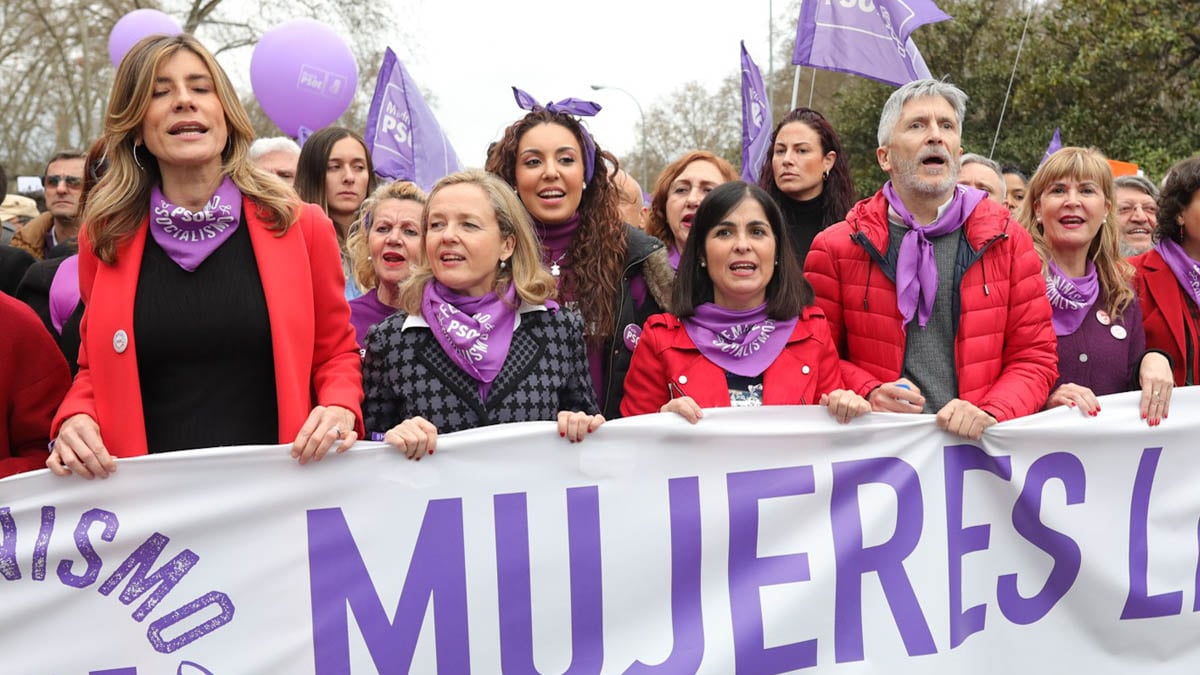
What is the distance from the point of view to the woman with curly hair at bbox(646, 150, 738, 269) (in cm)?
467

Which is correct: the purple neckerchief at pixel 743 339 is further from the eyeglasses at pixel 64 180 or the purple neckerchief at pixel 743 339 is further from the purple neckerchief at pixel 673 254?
the eyeglasses at pixel 64 180

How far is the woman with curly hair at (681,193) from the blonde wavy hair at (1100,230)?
122 centimetres

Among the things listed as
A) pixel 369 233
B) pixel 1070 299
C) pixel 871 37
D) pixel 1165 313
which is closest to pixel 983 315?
pixel 1070 299

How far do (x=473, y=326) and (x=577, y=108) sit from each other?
1.19 metres

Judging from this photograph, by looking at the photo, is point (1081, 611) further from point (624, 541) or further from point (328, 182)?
point (328, 182)

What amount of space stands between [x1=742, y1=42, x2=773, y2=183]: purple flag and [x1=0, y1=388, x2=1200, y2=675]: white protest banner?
381 centimetres

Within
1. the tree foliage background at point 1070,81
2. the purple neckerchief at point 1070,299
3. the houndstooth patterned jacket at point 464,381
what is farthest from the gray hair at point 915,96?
the tree foliage background at point 1070,81

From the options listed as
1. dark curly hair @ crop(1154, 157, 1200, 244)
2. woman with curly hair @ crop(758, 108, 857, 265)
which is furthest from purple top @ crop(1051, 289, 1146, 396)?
woman with curly hair @ crop(758, 108, 857, 265)

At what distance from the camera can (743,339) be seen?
11.6 feet

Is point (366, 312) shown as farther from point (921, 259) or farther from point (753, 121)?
point (753, 121)

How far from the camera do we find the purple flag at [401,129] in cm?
755

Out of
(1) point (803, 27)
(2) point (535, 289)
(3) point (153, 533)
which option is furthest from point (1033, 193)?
(3) point (153, 533)

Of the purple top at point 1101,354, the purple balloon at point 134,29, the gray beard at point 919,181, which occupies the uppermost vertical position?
the purple balloon at point 134,29

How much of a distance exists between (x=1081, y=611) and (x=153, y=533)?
2678 millimetres
